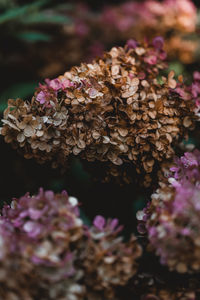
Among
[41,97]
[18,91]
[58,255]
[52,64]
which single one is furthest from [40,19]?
[58,255]

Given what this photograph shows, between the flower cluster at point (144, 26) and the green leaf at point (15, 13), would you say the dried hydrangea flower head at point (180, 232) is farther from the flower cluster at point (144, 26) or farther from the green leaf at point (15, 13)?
the flower cluster at point (144, 26)

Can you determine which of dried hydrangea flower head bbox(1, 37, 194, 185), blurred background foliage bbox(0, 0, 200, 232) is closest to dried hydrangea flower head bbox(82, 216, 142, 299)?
dried hydrangea flower head bbox(1, 37, 194, 185)

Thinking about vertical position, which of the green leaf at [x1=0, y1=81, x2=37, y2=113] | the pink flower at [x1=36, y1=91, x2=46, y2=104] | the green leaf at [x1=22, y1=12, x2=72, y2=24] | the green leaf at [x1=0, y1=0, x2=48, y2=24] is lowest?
the pink flower at [x1=36, y1=91, x2=46, y2=104]

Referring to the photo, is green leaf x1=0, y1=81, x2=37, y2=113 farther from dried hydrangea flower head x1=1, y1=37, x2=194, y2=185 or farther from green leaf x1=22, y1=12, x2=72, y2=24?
dried hydrangea flower head x1=1, y1=37, x2=194, y2=185

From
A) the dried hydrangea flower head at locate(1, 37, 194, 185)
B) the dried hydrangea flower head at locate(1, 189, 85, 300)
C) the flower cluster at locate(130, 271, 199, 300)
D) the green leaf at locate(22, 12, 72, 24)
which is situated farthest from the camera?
the green leaf at locate(22, 12, 72, 24)

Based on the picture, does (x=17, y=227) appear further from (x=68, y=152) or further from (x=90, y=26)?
(x=90, y=26)

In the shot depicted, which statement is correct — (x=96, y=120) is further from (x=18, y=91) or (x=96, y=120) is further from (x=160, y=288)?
(x=18, y=91)

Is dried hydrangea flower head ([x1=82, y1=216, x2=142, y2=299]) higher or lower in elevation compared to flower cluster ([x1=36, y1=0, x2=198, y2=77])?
lower
